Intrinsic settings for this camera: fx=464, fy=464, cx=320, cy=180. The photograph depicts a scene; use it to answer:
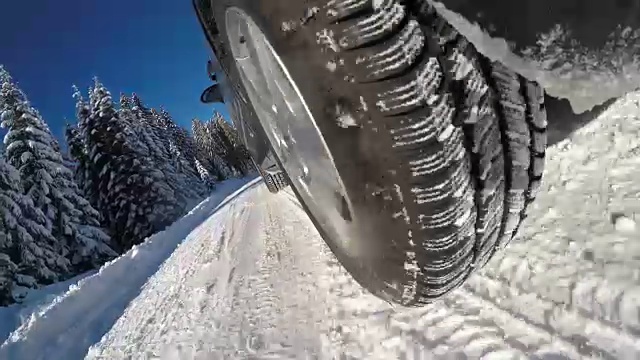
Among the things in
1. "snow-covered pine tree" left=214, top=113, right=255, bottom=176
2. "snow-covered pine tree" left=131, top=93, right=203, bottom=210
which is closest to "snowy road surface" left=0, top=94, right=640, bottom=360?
"snow-covered pine tree" left=131, top=93, right=203, bottom=210

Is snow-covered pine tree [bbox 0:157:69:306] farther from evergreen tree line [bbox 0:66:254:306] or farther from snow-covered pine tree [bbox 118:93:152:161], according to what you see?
snow-covered pine tree [bbox 118:93:152:161]

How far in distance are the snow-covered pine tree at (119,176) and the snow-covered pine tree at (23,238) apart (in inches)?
218

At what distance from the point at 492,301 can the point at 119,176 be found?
30.3m

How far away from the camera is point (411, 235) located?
132 centimetres

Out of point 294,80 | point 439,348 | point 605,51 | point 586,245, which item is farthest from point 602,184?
point 294,80

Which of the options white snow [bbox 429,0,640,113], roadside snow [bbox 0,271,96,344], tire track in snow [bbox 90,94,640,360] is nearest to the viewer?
white snow [bbox 429,0,640,113]

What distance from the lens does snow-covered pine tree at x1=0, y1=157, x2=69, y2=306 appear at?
2233cm

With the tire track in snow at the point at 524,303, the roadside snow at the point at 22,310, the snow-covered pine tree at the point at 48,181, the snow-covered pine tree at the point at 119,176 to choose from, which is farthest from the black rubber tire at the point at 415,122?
the snow-covered pine tree at the point at 119,176

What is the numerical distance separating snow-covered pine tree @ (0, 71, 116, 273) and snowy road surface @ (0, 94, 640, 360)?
76.8 ft

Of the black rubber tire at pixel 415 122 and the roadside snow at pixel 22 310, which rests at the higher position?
the black rubber tire at pixel 415 122

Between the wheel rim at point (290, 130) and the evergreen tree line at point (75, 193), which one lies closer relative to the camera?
the wheel rim at point (290, 130)

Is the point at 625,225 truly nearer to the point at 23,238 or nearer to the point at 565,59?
the point at 565,59

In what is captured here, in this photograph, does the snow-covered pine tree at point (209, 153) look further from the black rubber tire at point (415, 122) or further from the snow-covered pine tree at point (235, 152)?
the black rubber tire at point (415, 122)

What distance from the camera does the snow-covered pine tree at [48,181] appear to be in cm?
2383
